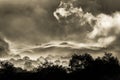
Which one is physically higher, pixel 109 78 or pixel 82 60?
pixel 82 60

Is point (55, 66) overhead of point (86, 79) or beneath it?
overhead

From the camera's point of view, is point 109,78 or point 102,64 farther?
point 102,64

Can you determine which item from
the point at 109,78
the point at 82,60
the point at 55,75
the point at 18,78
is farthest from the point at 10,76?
the point at 109,78

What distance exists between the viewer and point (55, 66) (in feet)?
402

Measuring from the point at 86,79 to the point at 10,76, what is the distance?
2485 centimetres

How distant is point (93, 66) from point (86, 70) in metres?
2.48

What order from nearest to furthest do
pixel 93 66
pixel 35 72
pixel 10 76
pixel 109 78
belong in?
pixel 109 78 < pixel 93 66 < pixel 10 76 < pixel 35 72

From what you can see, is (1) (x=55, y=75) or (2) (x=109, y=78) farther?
(1) (x=55, y=75)

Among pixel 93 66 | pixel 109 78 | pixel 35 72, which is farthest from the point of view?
pixel 35 72

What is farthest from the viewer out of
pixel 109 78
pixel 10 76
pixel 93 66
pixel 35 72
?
pixel 35 72

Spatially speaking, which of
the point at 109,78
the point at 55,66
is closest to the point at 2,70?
the point at 55,66

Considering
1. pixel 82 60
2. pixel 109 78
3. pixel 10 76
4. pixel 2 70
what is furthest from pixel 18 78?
pixel 109 78

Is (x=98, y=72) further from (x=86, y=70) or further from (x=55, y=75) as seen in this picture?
(x=55, y=75)

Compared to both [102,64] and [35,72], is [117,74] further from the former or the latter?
[35,72]
